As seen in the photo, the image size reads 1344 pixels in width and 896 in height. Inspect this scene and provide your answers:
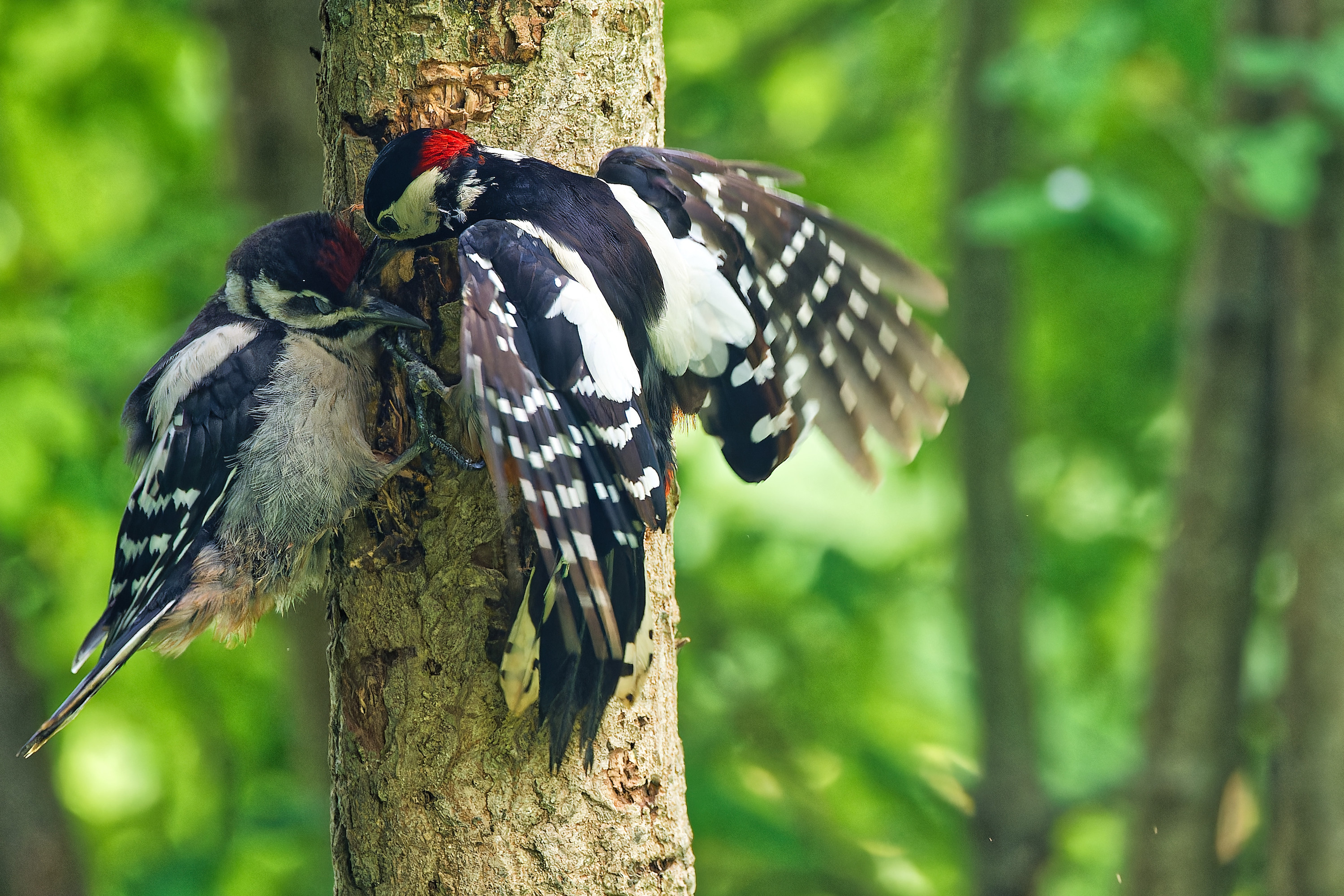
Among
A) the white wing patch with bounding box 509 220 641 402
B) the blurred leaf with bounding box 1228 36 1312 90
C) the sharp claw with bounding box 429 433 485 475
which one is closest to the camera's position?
the white wing patch with bounding box 509 220 641 402


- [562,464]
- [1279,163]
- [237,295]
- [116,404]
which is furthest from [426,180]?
[116,404]

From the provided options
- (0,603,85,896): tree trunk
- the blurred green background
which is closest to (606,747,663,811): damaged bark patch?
the blurred green background

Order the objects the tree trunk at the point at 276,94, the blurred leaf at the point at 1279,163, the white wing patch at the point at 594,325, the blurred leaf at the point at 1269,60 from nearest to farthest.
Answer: the white wing patch at the point at 594,325 → the blurred leaf at the point at 1279,163 → the blurred leaf at the point at 1269,60 → the tree trunk at the point at 276,94

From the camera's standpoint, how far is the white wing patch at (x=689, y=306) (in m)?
1.89

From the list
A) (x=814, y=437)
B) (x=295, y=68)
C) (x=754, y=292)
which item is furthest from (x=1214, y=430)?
(x=295, y=68)

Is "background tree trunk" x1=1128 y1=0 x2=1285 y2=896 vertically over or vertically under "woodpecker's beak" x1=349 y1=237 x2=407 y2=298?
under

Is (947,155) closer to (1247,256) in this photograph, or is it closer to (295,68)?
(1247,256)

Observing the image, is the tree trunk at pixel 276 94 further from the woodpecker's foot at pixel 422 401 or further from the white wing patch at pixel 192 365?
the woodpecker's foot at pixel 422 401

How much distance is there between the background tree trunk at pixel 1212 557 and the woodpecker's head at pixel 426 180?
9.07ft

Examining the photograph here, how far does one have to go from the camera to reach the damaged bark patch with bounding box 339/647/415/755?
1.72 m

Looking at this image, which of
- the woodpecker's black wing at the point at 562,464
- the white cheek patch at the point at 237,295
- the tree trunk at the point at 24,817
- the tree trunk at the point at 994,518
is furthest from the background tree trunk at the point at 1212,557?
the tree trunk at the point at 24,817

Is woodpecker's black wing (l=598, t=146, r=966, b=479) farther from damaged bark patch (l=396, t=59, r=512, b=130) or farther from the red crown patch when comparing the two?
the red crown patch

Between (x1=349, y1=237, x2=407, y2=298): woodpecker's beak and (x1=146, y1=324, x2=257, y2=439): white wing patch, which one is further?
(x1=146, y1=324, x2=257, y2=439): white wing patch

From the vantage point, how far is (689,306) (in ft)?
6.53
